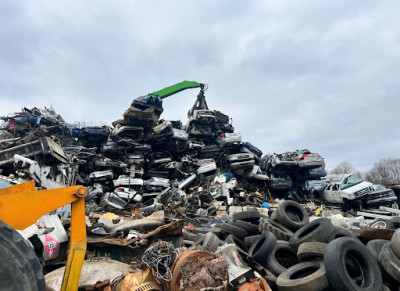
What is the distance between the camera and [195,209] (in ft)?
41.1

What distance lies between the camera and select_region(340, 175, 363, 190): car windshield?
15.4 m

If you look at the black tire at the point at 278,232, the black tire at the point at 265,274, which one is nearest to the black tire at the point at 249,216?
the black tire at the point at 278,232

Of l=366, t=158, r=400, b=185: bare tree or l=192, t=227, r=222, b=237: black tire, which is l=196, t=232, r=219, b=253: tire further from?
l=366, t=158, r=400, b=185: bare tree

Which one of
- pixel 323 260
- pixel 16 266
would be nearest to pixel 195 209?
pixel 323 260

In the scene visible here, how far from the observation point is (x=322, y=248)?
4348mm

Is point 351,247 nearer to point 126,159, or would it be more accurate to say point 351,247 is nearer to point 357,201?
point 357,201

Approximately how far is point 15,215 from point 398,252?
5.10m

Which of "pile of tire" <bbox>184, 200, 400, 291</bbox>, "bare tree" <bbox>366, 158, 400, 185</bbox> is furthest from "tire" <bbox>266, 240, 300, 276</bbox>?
"bare tree" <bbox>366, 158, 400, 185</bbox>

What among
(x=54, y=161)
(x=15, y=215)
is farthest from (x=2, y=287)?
(x=54, y=161)

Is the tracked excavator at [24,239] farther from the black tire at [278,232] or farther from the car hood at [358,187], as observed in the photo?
the car hood at [358,187]

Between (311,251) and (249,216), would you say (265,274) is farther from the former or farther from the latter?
(249,216)

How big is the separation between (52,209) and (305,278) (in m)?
3.45

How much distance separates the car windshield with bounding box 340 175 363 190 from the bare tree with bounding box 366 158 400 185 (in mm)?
34923

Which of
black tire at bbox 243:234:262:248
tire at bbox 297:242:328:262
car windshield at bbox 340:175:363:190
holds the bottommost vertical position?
tire at bbox 297:242:328:262
